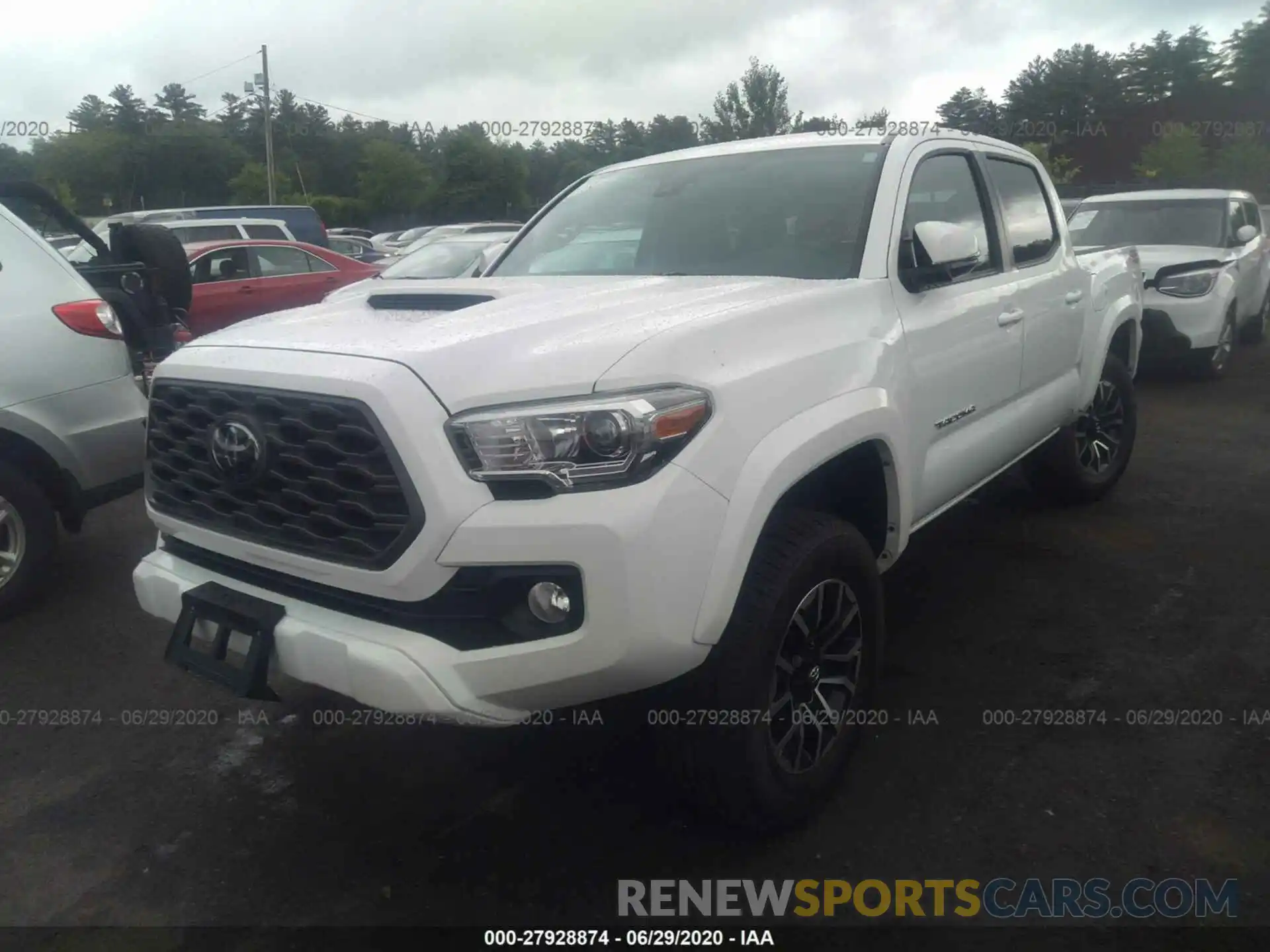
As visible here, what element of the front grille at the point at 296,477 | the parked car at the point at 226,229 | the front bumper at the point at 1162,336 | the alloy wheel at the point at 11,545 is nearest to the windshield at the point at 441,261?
the parked car at the point at 226,229

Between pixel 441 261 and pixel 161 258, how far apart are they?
5054 mm

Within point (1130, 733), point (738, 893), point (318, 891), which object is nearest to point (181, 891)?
point (318, 891)

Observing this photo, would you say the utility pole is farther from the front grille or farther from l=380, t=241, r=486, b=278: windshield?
the front grille

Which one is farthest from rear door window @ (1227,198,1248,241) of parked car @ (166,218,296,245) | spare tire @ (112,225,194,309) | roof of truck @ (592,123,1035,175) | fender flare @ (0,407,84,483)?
parked car @ (166,218,296,245)

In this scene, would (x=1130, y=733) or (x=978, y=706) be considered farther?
(x=978, y=706)

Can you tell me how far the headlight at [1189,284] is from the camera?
28.2 feet

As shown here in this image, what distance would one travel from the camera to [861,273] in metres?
3.10

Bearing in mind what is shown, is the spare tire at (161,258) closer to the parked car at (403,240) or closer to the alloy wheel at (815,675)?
the alloy wheel at (815,675)

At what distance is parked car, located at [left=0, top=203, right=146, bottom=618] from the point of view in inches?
163

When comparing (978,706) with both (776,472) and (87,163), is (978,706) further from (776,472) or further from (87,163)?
(87,163)

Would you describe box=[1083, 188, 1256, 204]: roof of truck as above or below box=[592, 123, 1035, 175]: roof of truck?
below

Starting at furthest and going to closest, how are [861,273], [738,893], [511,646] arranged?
1. [861,273]
2. [738,893]
3. [511,646]

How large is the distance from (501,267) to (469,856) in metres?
2.21

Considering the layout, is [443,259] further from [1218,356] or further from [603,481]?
[603,481]
